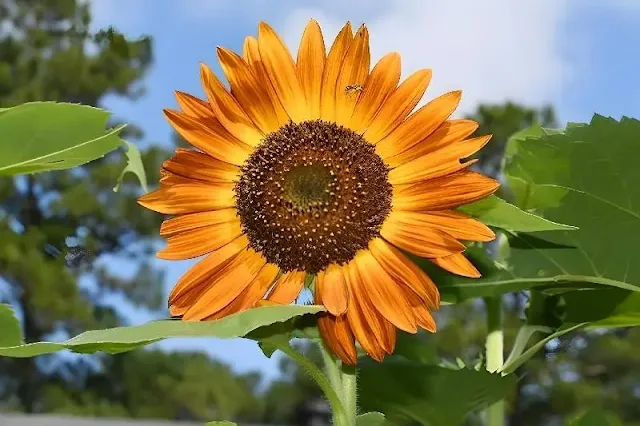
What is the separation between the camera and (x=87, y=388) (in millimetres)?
6578

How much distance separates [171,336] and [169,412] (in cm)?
659

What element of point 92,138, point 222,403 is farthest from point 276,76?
point 222,403

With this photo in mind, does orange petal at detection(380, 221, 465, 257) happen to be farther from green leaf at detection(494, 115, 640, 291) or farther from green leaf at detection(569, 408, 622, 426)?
green leaf at detection(569, 408, 622, 426)

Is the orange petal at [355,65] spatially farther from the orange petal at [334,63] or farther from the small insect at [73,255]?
the small insect at [73,255]

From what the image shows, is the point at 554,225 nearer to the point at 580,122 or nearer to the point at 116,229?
the point at 580,122

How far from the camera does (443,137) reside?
0.35 metres

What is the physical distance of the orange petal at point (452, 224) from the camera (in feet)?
1.09

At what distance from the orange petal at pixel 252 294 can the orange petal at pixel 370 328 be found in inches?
1.4

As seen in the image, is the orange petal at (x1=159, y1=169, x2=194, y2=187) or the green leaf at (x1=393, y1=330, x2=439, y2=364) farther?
the green leaf at (x1=393, y1=330, x2=439, y2=364)

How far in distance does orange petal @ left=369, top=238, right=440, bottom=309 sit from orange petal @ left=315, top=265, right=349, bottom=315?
0.02 m

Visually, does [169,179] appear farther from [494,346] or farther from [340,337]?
[494,346]

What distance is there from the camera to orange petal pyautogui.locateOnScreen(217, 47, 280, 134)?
0.35 metres

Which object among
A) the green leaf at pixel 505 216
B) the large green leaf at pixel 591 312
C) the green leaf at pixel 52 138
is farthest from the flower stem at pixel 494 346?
the green leaf at pixel 52 138

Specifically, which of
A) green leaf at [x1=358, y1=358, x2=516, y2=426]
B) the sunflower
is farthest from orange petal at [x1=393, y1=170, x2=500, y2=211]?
green leaf at [x1=358, y1=358, x2=516, y2=426]
